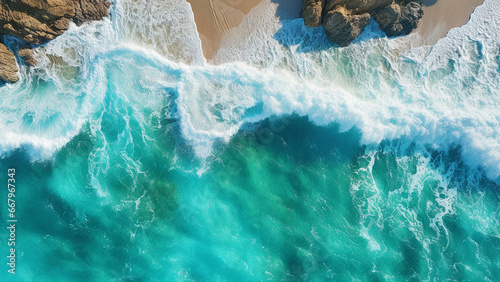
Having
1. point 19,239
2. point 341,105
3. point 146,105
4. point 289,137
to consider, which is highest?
point 146,105

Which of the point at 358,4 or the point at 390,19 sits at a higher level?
the point at 358,4

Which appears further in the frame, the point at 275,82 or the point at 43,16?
the point at 275,82

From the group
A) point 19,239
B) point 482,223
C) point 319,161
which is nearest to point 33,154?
point 19,239

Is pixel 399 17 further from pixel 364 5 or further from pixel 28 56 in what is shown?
pixel 28 56

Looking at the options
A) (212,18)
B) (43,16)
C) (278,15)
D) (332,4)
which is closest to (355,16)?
(332,4)

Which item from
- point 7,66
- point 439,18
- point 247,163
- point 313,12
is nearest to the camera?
point 7,66

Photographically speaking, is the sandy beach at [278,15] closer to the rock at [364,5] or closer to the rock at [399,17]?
the rock at [399,17]

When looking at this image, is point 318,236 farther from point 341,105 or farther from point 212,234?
point 341,105
